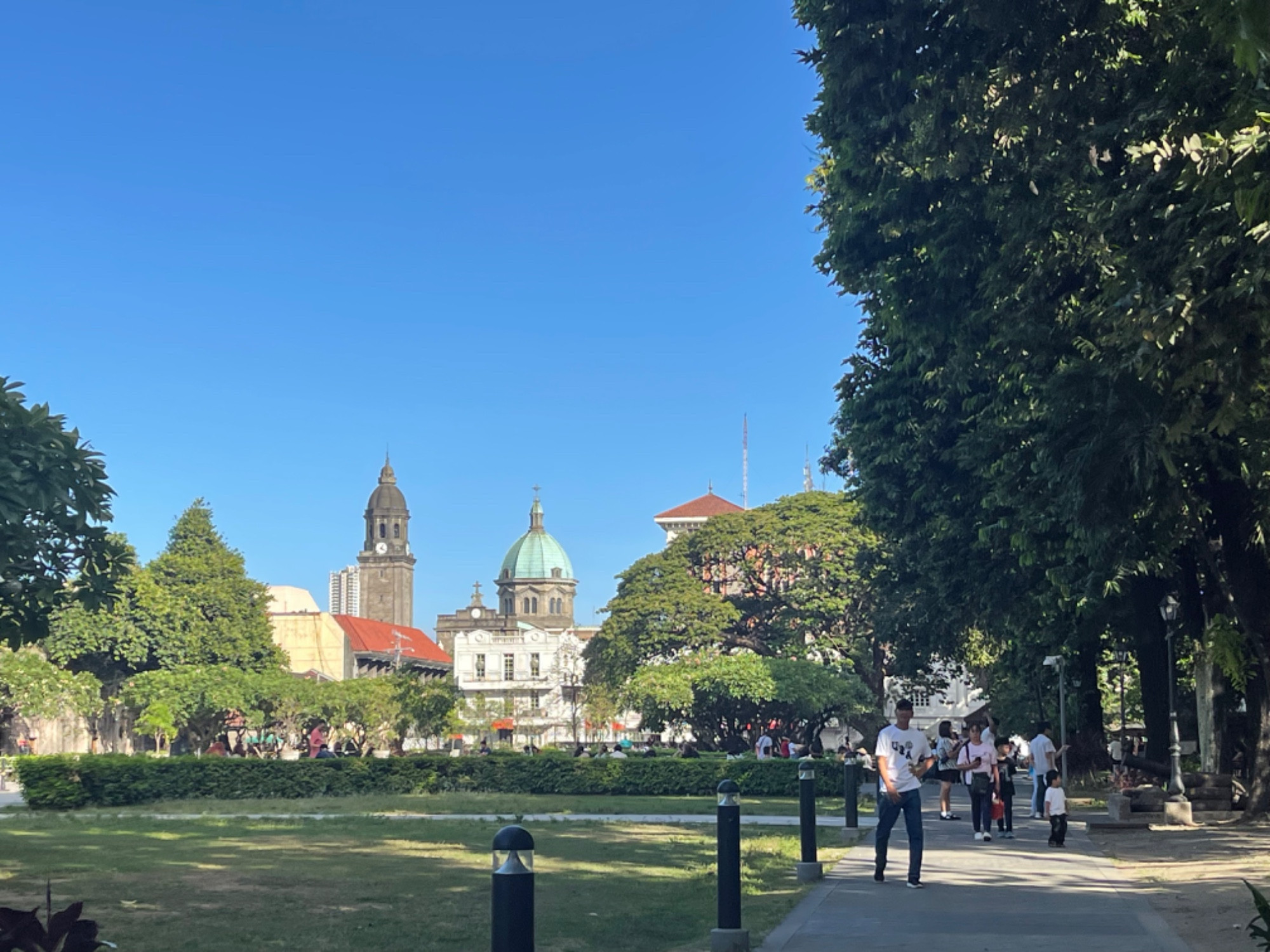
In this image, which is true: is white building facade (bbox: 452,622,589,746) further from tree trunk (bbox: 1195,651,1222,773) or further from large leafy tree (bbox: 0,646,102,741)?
tree trunk (bbox: 1195,651,1222,773)

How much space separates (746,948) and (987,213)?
9.19m

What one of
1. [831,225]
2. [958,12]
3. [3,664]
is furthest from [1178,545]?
[3,664]

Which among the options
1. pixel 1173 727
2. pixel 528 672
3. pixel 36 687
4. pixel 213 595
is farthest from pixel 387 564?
pixel 1173 727

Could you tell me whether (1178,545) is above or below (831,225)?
below

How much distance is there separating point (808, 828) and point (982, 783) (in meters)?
6.35

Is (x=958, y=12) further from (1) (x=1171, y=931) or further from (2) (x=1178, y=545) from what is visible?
(2) (x=1178, y=545)

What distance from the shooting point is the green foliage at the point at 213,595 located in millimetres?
73188

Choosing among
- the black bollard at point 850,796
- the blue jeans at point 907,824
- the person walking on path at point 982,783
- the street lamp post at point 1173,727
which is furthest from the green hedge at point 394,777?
the blue jeans at point 907,824

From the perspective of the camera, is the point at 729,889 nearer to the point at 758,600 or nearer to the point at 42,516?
the point at 42,516

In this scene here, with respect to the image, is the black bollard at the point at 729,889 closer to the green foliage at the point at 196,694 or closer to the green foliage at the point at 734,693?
the green foliage at the point at 734,693

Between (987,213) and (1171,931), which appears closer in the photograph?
(1171,931)

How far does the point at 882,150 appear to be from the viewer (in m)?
15.4

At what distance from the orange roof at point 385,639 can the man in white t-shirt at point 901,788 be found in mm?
106401

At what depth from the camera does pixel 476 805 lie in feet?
95.9
